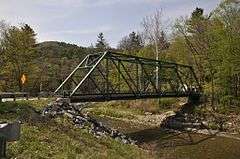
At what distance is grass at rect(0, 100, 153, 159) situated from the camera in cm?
1405

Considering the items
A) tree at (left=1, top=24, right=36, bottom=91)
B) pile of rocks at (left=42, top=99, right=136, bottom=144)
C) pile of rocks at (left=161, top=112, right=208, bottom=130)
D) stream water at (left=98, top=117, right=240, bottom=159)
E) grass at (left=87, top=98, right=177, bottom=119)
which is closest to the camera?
pile of rocks at (left=42, top=99, right=136, bottom=144)

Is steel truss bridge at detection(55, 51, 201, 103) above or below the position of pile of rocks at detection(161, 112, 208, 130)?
above

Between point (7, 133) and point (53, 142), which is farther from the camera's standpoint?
point (53, 142)

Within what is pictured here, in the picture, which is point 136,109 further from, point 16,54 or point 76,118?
point 76,118

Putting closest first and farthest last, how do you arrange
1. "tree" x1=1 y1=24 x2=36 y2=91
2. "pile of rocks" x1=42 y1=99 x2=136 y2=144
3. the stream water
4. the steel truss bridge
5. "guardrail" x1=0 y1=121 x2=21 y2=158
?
"guardrail" x1=0 y1=121 x2=21 y2=158 → "pile of rocks" x1=42 y1=99 x2=136 y2=144 → the stream water → the steel truss bridge → "tree" x1=1 y1=24 x2=36 y2=91

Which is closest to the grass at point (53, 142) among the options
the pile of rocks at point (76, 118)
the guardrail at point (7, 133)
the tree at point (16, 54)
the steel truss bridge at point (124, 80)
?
the pile of rocks at point (76, 118)

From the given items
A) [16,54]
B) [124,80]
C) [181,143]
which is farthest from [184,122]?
[16,54]

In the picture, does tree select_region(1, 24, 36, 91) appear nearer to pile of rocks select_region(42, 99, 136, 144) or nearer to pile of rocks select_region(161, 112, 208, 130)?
pile of rocks select_region(161, 112, 208, 130)

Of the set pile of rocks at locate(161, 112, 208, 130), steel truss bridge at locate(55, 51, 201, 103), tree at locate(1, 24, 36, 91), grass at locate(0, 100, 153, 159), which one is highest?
tree at locate(1, 24, 36, 91)

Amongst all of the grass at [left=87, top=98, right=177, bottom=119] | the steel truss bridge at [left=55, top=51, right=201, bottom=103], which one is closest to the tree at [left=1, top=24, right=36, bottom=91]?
the steel truss bridge at [left=55, top=51, right=201, bottom=103]

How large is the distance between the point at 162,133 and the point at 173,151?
32.9ft

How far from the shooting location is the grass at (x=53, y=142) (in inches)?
553

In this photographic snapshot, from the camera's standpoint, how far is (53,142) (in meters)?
16.0

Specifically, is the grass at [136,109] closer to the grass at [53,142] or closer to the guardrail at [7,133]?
the grass at [53,142]
